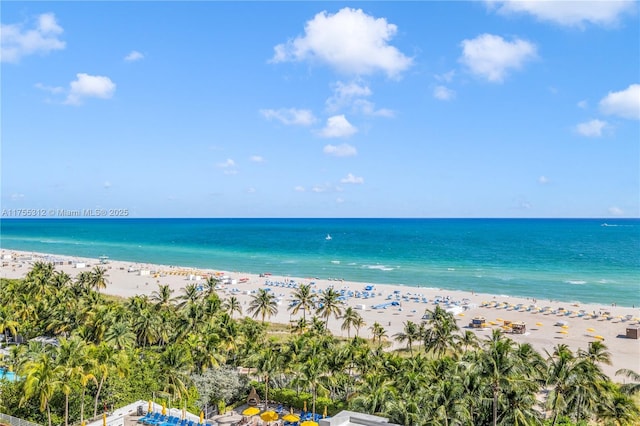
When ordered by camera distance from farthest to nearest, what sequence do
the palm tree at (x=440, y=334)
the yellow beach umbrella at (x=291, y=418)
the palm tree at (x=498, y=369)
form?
the palm tree at (x=440, y=334)
the yellow beach umbrella at (x=291, y=418)
the palm tree at (x=498, y=369)

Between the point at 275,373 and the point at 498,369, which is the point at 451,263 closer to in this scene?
the point at 275,373

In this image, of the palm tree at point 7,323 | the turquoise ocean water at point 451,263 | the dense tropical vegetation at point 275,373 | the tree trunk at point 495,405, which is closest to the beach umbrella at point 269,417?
the dense tropical vegetation at point 275,373

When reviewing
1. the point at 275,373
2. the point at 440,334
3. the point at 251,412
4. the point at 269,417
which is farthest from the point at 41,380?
the point at 440,334

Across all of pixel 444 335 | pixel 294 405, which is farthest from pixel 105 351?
pixel 444 335

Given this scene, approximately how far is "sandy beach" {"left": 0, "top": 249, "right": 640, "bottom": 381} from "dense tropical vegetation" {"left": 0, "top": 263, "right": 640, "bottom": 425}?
1724cm

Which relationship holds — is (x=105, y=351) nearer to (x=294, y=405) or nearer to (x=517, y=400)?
(x=294, y=405)

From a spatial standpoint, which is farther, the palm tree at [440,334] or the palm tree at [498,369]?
the palm tree at [440,334]

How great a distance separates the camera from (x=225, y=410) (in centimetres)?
3353

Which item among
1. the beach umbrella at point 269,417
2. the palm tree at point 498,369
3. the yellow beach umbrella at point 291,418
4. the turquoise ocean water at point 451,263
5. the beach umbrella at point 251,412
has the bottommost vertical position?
the beach umbrella at point 251,412

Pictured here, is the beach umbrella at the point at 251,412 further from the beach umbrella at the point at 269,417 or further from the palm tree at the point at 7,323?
the palm tree at the point at 7,323

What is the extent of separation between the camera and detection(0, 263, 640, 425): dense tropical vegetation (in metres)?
24.2

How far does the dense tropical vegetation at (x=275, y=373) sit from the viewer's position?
954 inches

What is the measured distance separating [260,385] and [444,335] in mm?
16653

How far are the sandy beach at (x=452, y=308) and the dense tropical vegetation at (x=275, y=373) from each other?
17236 mm
